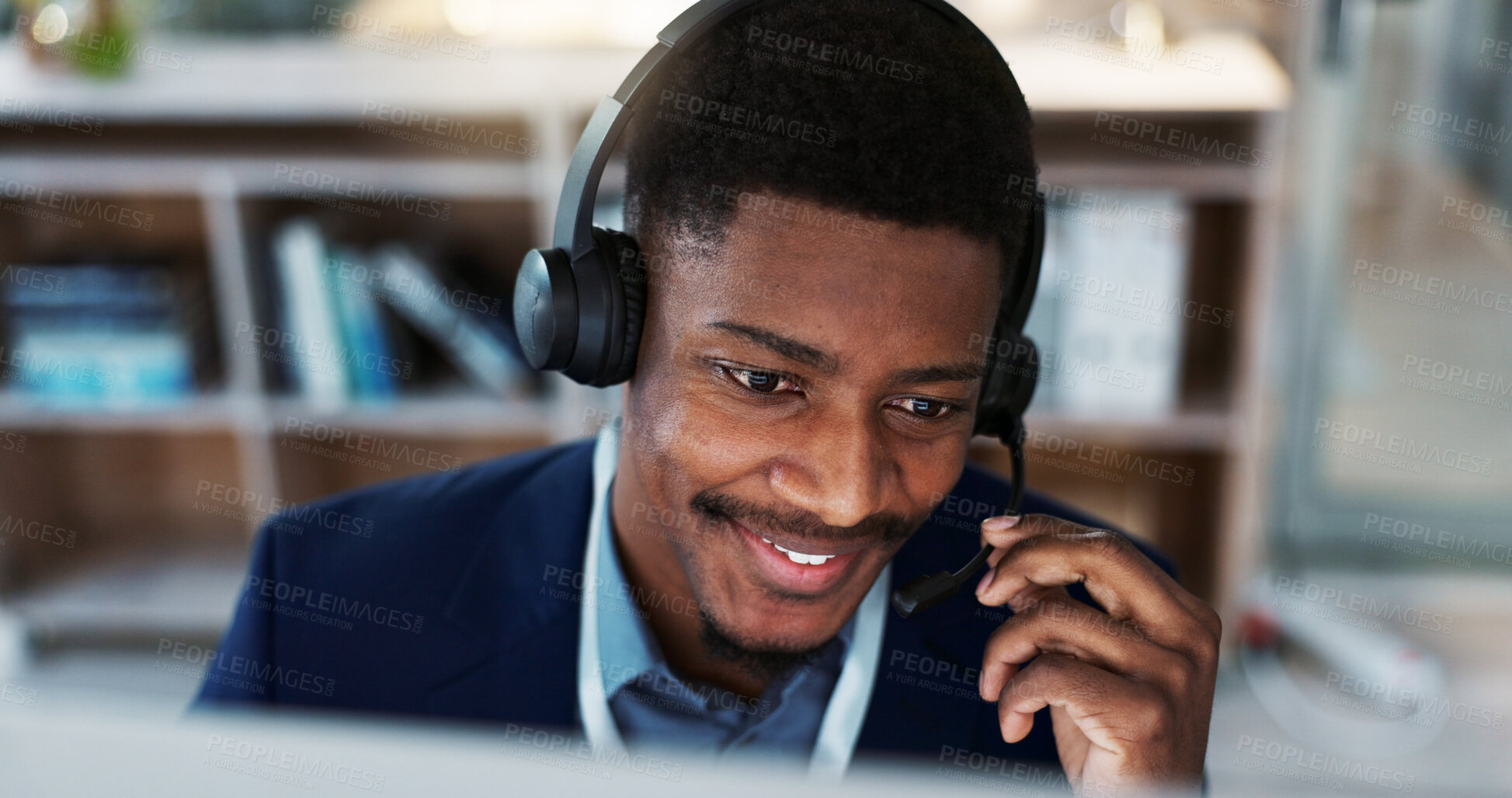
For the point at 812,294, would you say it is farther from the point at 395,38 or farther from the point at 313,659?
the point at 395,38

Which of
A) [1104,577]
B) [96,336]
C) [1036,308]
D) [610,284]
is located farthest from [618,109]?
[96,336]

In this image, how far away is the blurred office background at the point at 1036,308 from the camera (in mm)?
2154

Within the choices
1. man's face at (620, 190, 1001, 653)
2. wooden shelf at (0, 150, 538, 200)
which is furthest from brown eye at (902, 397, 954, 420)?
wooden shelf at (0, 150, 538, 200)

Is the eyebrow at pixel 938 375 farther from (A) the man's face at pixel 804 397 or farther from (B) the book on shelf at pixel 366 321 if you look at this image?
(B) the book on shelf at pixel 366 321

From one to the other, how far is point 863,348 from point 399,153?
1.83 metres

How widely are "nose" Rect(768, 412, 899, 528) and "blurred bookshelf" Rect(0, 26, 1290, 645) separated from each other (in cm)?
135

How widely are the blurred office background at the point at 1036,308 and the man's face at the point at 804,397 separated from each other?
1.25 metres

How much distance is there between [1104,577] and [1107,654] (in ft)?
0.18

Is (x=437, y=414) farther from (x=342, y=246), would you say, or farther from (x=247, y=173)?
(x=247, y=173)

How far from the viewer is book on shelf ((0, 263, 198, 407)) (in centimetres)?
235

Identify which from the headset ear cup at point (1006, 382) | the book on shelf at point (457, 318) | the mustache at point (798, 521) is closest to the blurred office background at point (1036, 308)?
the book on shelf at point (457, 318)

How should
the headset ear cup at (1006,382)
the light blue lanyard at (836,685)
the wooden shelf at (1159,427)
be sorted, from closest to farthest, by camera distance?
the headset ear cup at (1006,382) < the light blue lanyard at (836,685) < the wooden shelf at (1159,427)

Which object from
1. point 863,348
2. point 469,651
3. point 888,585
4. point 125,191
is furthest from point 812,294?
point 125,191

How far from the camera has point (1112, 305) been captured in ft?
7.22
